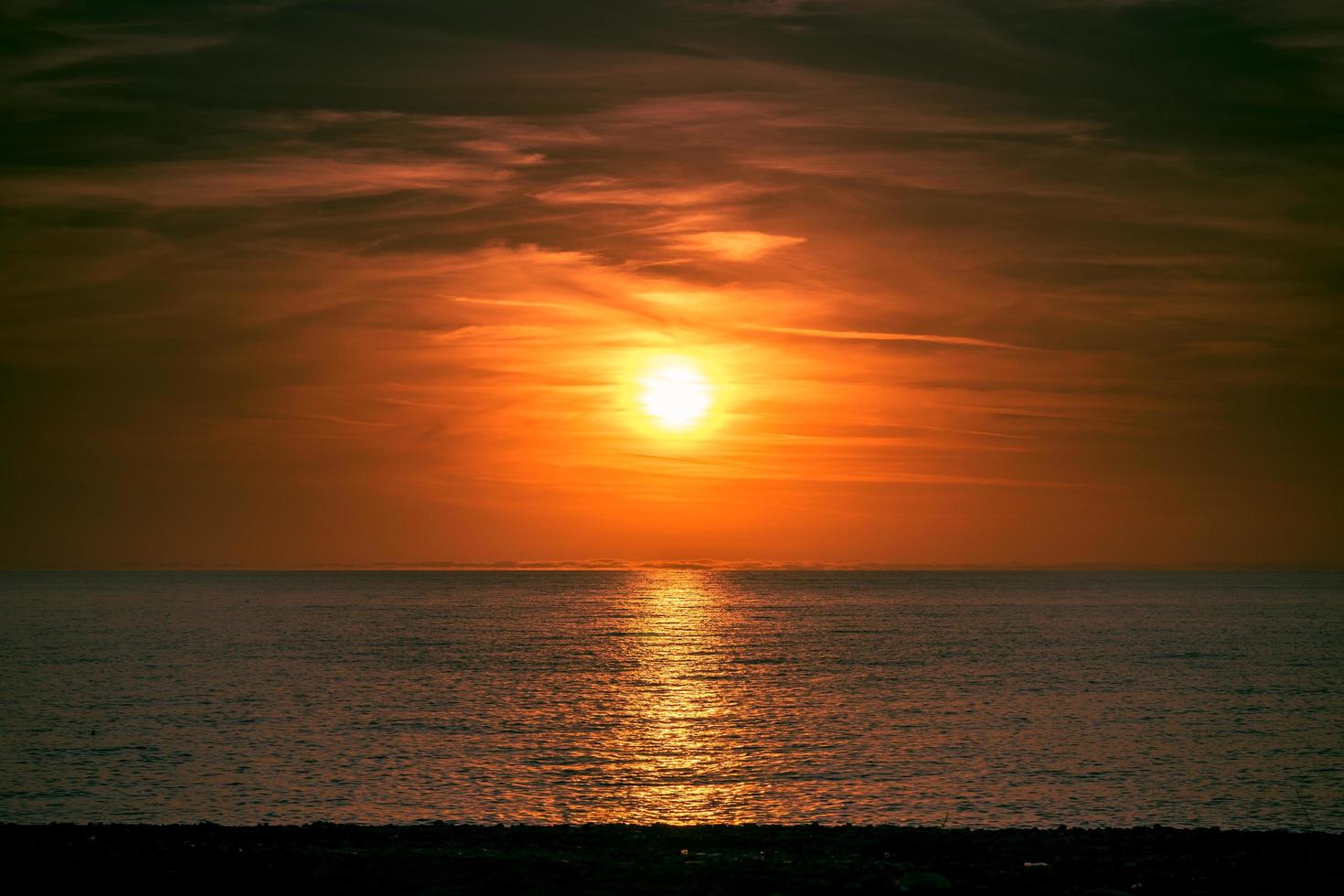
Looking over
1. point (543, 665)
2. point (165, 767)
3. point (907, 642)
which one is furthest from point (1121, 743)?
point (907, 642)

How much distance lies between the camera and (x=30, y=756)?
43.8 meters

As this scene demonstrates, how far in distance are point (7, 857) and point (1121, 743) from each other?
134ft

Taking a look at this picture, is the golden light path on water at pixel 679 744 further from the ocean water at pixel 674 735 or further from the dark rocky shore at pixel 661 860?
the dark rocky shore at pixel 661 860

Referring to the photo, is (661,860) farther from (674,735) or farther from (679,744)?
(674,735)

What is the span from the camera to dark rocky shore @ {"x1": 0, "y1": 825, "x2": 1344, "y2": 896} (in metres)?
20.5

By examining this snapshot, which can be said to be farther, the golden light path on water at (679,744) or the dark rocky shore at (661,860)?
the golden light path on water at (679,744)

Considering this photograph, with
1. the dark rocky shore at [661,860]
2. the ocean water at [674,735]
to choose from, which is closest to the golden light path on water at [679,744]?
the ocean water at [674,735]

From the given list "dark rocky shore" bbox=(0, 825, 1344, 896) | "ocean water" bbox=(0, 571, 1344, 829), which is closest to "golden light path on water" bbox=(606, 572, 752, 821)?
"ocean water" bbox=(0, 571, 1344, 829)

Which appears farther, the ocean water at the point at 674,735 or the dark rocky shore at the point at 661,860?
the ocean water at the point at 674,735

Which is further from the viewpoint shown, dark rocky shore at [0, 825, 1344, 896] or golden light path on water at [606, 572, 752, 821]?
golden light path on water at [606, 572, 752, 821]

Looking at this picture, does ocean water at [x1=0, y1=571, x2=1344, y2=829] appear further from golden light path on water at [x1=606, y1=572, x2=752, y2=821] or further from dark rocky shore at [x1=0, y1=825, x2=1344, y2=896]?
dark rocky shore at [x1=0, y1=825, x2=1344, y2=896]

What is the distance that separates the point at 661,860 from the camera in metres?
23.3

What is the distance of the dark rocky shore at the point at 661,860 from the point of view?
67.3 feet

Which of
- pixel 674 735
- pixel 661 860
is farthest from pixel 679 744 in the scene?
pixel 661 860
